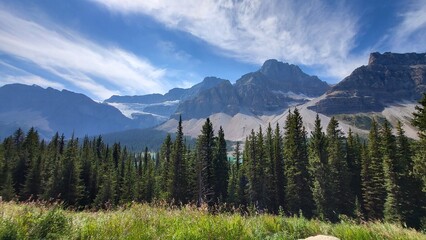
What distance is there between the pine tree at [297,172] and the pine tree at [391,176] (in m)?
10.9

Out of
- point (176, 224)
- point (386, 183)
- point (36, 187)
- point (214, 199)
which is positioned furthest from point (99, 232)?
point (36, 187)

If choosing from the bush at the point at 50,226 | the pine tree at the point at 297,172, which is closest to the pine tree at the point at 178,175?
the pine tree at the point at 297,172

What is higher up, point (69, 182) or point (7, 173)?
point (7, 173)

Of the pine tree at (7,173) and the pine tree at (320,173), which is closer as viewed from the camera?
the pine tree at (320,173)

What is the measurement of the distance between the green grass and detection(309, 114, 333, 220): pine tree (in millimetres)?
35844

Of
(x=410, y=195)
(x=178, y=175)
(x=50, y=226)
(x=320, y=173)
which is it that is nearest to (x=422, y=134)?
(x=410, y=195)

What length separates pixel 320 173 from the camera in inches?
1734

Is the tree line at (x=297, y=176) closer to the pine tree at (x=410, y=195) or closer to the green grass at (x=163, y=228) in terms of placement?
the pine tree at (x=410, y=195)

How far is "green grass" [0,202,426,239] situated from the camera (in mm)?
6449

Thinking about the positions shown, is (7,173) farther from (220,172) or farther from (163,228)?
(163,228)

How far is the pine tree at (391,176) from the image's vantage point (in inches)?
1500

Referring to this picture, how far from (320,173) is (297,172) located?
4290mm

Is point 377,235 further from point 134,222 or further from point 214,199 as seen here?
point 214,199

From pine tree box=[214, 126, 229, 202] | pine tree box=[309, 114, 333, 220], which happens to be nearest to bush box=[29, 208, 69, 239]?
pine tree box=[309, 114, 333, 220]
